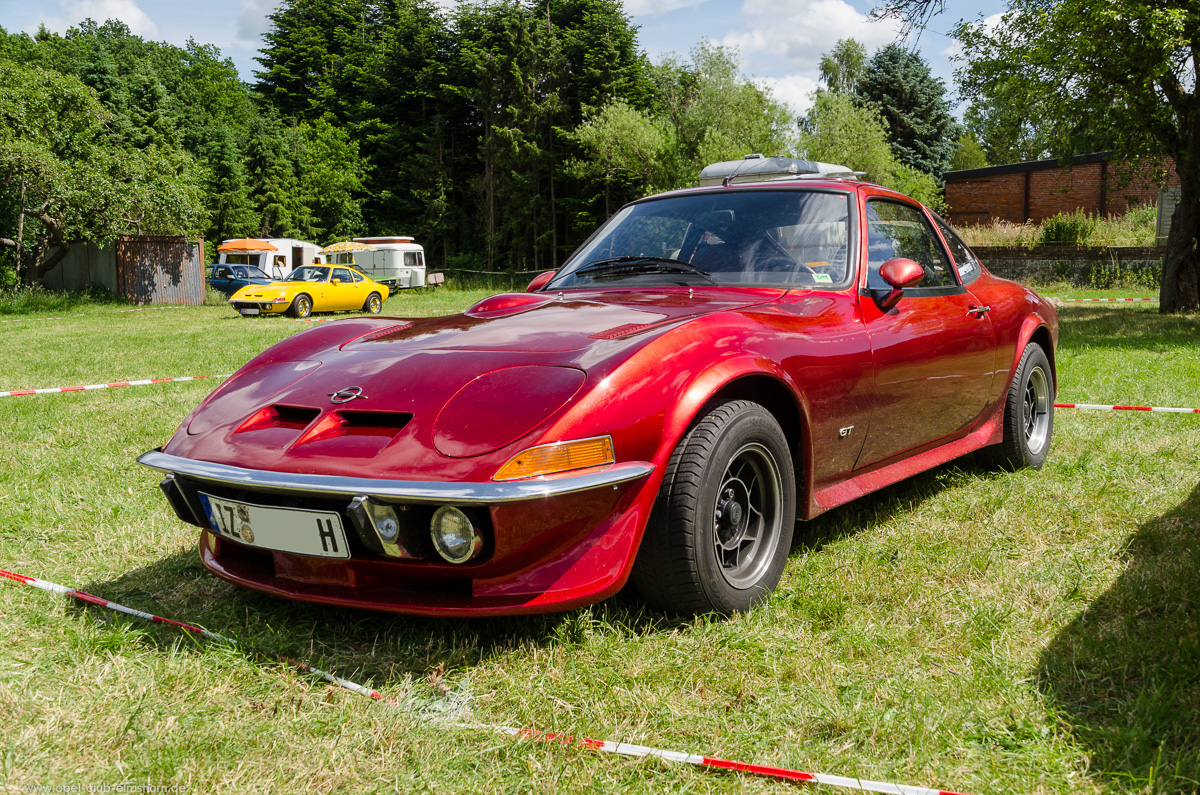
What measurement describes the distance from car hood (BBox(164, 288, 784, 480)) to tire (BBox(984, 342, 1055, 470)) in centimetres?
196

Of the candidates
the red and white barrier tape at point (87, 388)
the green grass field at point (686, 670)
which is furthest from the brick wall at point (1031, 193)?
the green grass field at point (686, 670)

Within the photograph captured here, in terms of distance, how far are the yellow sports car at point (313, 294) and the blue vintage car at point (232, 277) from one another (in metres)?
6.42

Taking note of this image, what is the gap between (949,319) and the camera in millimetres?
3859

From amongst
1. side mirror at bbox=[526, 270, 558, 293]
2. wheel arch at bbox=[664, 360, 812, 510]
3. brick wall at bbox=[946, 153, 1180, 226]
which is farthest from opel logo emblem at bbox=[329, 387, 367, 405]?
brick wall at bbox=[946, 153, 1180, 226]

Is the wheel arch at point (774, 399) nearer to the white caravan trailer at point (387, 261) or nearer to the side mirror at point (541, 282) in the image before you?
the side mirror at point (541, 282)

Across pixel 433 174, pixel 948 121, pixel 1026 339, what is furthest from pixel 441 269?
pixel 1026 339

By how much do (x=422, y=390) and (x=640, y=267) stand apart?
145 cm

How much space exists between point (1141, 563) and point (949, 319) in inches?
49.0

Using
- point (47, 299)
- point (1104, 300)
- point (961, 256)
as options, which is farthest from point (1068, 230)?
point (47, 299)

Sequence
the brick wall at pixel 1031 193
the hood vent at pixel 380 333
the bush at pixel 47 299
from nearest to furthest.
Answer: the hood vent at pixel 380 333
the bush at pixel 47 299
the brick wall at pixel 1031 193

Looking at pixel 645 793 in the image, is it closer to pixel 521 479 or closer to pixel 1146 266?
pixel 521 479

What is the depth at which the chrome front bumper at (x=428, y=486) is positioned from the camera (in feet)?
7.06

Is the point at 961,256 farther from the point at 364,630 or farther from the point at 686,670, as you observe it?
the point at 364,630

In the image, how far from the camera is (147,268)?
28.3 metres
